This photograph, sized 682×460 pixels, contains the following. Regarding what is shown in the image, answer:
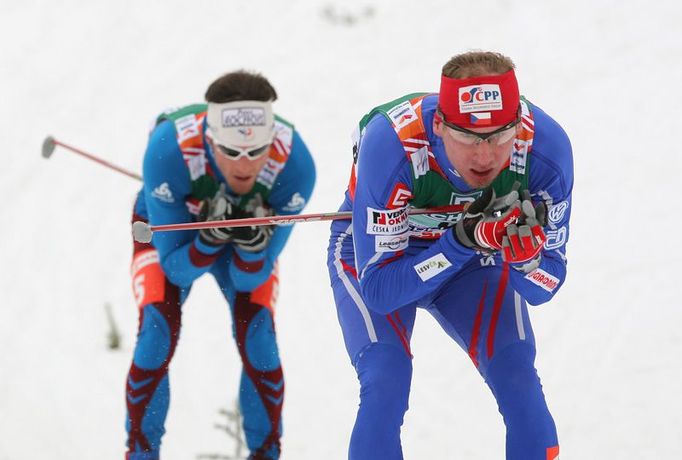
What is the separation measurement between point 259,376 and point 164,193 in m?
1.01

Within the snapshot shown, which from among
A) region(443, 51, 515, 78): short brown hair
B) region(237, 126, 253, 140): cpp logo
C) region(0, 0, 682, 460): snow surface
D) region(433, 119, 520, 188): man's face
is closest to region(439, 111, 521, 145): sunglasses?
region(433, 119, 520, 188): man's face

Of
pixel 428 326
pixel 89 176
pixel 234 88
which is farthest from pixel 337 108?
pixel 234 88

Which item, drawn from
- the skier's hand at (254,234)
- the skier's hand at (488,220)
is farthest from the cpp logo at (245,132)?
the skier's hand at (488,220)

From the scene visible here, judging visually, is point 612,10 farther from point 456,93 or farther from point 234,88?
point 456,93

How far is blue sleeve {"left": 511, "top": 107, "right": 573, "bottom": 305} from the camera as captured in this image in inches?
140

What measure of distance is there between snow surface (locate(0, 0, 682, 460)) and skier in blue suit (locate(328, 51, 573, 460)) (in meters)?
1.72

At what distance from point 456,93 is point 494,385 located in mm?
1069

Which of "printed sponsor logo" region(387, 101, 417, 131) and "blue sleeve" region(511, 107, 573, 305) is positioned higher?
"printed sponsor logo" region(387, 101, 417, 131)

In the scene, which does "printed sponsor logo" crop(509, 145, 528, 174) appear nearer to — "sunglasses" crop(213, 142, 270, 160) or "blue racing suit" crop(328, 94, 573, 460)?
"blue racing suit" crop(328, 94, 573, 460)

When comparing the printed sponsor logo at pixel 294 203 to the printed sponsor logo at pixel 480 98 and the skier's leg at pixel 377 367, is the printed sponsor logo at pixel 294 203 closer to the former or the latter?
the skier's leg at pixel 377 367

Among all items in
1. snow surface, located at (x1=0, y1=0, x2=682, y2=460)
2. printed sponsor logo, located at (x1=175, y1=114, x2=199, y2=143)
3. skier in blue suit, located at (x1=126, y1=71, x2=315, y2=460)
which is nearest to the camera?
skier in blue suit, located at (x1=126, y1=71, x2=315, y2=460)

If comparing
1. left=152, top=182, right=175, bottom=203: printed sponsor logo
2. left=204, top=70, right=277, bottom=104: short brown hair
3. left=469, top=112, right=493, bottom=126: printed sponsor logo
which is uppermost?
left=204, top=70, right=277, bottom=104: short brown hair

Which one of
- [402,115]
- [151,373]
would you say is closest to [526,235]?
[402,115]

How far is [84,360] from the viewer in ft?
20.3
